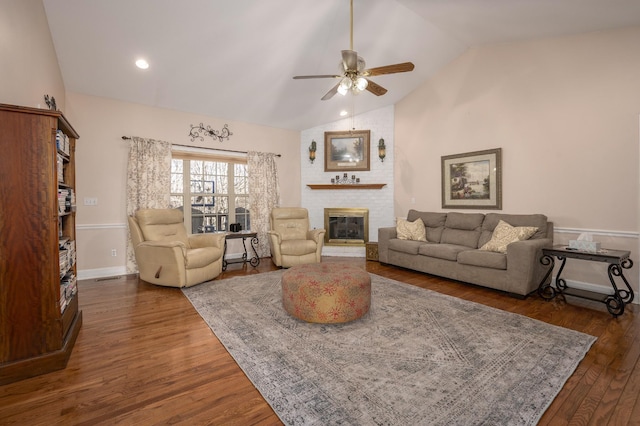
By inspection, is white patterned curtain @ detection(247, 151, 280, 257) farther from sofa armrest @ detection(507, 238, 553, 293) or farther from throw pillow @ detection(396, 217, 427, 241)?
sofa armrest @ detection(507, 238, 553, 293)

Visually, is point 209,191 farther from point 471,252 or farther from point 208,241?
point 471,252

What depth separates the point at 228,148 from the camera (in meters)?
5.54

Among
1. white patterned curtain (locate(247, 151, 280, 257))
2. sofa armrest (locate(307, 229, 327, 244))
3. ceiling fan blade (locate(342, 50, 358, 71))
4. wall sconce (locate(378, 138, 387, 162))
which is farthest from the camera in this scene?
wall sconce (locate(378, 138, 387, 162))

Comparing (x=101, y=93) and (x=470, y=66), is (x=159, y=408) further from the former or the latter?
(x=470, y=66)

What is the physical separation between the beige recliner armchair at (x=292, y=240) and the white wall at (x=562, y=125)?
234 centimetres

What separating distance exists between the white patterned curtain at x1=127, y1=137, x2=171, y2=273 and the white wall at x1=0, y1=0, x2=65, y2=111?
137 cm

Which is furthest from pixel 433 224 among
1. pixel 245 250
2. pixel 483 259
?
pixel 245 250

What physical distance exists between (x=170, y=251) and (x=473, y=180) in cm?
460

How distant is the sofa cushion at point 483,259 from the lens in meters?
3.58

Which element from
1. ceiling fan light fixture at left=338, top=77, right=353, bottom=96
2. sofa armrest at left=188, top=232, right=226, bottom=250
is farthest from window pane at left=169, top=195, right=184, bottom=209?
ceiling fan light fixture at left=338, top=77, right=353, bottom=96

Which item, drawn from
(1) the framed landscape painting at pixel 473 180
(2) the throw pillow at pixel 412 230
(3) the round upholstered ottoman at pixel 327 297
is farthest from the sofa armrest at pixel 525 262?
(3) the round upholstered ottoman at pixel 327 297

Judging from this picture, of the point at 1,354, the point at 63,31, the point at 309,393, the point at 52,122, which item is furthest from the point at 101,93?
the point at 309,393

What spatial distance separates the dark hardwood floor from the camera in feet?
5.16

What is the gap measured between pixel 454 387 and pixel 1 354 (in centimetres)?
285
